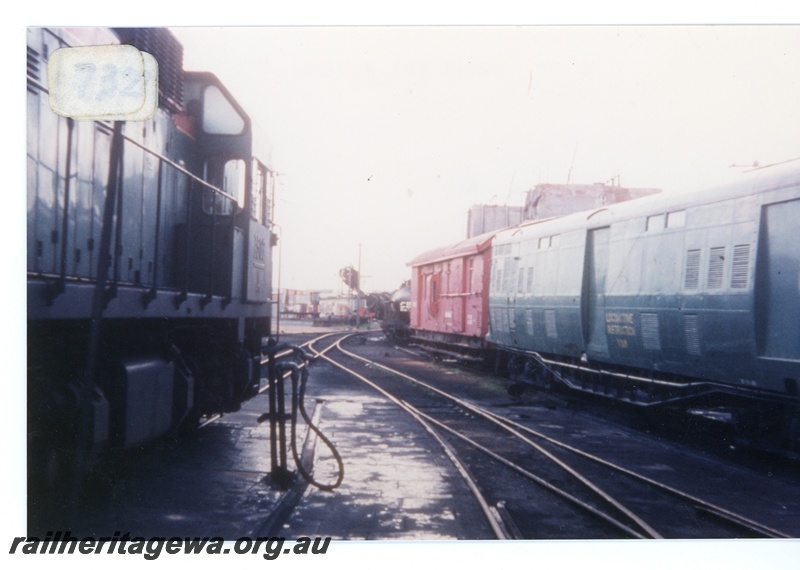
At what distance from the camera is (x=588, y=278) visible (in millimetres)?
8648

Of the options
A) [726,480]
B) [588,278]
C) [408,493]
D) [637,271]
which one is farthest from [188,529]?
[588,278]

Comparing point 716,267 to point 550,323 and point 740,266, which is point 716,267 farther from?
point 550,323

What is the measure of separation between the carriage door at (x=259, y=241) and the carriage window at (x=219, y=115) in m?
0.43

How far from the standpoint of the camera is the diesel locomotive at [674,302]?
568cm

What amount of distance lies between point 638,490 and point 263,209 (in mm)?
4839

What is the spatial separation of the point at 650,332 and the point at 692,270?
2.88 feet

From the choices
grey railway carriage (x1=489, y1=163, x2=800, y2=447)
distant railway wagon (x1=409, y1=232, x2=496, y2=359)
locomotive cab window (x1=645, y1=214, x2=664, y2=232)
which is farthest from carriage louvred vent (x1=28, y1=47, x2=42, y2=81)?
distant railway wagon (x1=409, y1=232, x2=496, y2=359)

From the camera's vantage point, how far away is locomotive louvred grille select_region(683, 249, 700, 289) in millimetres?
6598

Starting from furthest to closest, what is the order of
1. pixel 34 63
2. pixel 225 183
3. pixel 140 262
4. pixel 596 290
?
pixel 596 290 → pixel 225 183 → pixel 140 262 → pixel 34 63

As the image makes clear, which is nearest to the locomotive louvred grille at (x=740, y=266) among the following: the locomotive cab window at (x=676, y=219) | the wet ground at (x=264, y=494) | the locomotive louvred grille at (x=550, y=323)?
the locomotive cab window at (x=676, y=219)

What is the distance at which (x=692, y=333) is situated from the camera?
659 centimetres

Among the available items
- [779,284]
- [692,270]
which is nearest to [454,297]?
[692,270]

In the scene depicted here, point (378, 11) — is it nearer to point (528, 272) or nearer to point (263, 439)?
point (263, 439)

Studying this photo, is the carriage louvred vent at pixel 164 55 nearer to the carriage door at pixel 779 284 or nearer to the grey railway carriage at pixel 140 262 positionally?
the grey railway carriage at pixel 140 262
